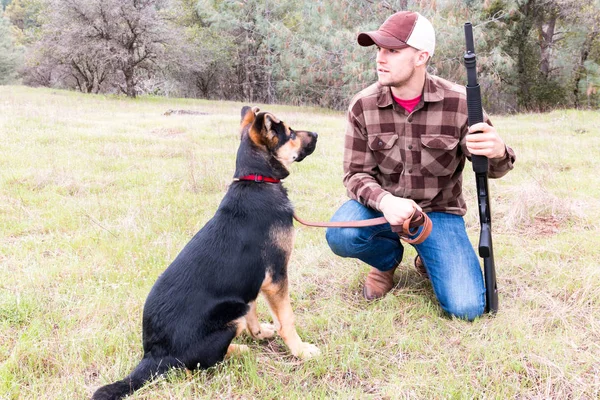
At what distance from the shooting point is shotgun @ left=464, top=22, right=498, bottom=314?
3.14 metres

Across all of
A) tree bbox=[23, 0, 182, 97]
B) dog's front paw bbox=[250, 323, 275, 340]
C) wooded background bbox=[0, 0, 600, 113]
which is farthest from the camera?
tree bbox=[23, 0, 182, 97]

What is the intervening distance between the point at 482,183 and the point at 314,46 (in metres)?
23.1

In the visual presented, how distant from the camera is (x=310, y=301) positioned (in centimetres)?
377

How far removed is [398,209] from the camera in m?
3.18

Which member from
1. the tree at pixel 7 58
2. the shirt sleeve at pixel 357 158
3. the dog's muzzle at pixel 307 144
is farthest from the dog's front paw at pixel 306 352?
the tree at pixel 7 58

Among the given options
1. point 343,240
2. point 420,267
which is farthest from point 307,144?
point 420,267

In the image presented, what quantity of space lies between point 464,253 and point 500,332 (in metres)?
0.71

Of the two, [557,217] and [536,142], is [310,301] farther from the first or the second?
[536,142]

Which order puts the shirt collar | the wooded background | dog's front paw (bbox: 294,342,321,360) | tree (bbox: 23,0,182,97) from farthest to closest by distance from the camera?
1. tree (bbox: 23,0,182,97)
2. the wooded background
3. the shirt collar
4. dog's front paw (bbox: 294,342,321,360)

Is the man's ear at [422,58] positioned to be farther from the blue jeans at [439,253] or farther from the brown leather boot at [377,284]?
the brown leather boot at [377,284]

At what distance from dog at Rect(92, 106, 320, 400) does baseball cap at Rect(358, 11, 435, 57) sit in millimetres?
1014

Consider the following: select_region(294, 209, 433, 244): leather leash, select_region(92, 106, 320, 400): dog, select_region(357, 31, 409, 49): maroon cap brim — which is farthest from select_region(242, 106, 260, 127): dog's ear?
select_region(357, 31, 409, 49): maroon cap brim

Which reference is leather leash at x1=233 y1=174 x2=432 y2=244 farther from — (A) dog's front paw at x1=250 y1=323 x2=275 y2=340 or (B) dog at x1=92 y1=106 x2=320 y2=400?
(A) dog's front paw at x1=250 y1=323 x2=275 y2=340

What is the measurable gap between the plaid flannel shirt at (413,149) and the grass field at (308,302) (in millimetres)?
909
